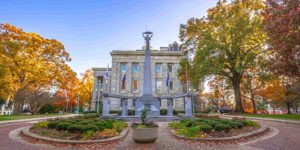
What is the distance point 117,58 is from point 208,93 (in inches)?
1390

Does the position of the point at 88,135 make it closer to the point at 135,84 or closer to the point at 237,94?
the point at 237,94

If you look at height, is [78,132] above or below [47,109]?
above

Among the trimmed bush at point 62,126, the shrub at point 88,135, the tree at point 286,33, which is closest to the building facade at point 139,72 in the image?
the tree at point 286,33

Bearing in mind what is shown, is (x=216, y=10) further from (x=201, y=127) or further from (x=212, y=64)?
(x=201, y=127)

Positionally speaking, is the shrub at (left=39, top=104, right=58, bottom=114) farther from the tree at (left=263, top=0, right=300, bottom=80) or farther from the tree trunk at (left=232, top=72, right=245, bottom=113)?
the tree at (left=263, top=0, right=300, bottom=80)

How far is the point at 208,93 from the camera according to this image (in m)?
56.8

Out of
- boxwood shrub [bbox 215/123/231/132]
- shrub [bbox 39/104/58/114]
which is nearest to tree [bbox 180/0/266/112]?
boxwood shrub [bbox 215/123/231/132]

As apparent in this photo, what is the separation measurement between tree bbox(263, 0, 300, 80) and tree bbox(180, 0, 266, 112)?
9526mm

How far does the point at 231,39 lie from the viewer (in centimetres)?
2466

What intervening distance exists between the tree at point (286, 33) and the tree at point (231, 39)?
953 cm

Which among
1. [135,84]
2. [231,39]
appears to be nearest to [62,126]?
[231,39]

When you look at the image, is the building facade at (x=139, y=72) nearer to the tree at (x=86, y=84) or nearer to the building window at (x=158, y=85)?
the building window at (x=158, y=85)

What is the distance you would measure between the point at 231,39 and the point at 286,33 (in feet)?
44.8

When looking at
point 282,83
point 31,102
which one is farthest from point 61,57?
point 282,83
